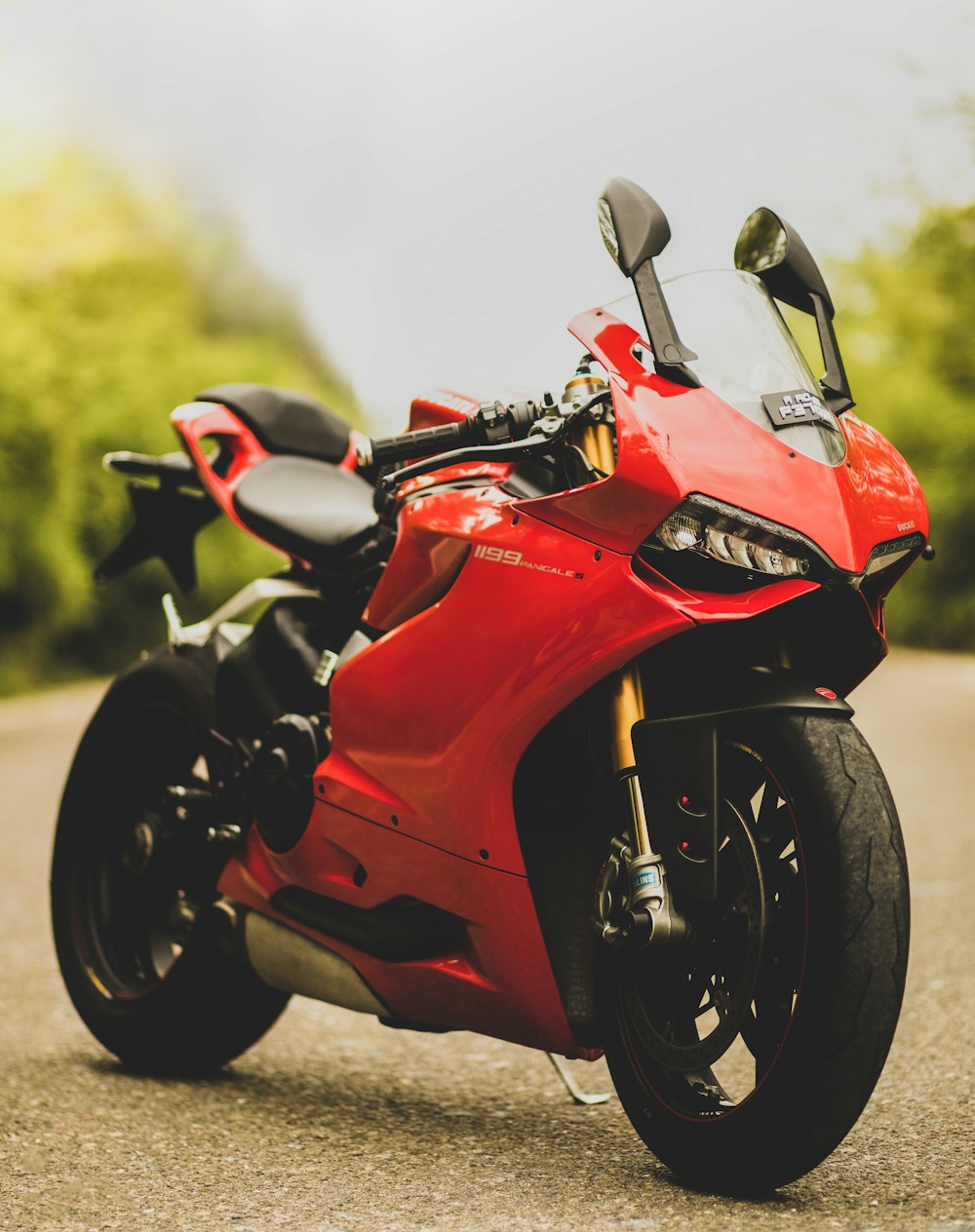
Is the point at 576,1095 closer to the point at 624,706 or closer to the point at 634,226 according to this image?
the point at 624,706

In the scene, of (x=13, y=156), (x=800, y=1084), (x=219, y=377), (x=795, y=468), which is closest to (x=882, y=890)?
(x=800, y=1084)

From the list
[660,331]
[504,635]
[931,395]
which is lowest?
[931,395]

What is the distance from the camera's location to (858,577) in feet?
8.18

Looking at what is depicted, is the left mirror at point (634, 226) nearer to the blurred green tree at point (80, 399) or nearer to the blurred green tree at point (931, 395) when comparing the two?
the blurred green tree at point (80, 399)

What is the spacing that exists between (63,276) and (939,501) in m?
12.7

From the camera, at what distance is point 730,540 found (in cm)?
250

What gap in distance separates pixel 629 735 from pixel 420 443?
24.8 inches

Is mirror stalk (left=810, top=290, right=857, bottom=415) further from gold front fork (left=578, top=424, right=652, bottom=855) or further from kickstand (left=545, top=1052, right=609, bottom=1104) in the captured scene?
kickstand (left=545, top=1052, right=609, bottom=1104)

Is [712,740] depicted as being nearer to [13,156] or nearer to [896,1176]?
[896,1176]

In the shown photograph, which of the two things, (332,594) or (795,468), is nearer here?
(795,468)

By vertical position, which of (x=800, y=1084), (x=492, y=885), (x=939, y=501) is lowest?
(x=939, y=501)

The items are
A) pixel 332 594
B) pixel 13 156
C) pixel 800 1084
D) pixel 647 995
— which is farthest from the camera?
pixel 13 156

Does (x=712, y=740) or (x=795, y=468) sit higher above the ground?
(x=795, y=468)

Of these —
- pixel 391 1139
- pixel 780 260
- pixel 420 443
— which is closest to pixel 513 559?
pixel 420 443
